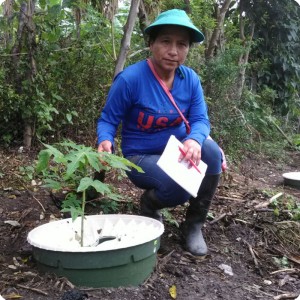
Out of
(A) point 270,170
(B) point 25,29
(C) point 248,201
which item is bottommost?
(A) point 270,170

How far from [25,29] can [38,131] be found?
36.4 inches

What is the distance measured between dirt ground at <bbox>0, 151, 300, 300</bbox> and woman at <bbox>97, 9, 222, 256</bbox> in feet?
0.73

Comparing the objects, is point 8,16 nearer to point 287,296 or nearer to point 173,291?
point 173,291

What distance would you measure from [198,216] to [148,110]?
688 millimetres

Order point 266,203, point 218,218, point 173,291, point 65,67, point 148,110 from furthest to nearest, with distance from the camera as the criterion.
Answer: point 65,67 → point 266,203 → point 218,218 → point 148,110 → point 173,291

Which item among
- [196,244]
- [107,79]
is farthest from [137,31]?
[196,244]

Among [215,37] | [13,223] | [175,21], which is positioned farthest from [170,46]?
[215,37]

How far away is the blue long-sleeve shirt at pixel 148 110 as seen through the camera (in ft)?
8.27

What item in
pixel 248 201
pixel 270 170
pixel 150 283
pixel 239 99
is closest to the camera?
pixel 150 283

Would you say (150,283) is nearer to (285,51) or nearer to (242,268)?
(242,268)

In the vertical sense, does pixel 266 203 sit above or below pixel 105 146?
below

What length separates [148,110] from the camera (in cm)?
253

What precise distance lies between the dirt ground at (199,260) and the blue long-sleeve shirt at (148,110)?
611mm

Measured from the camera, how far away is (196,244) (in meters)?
2.59
